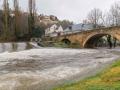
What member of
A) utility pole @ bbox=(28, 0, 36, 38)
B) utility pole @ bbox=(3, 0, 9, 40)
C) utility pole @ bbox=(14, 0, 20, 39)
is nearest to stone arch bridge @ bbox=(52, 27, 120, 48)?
utility pole @ bbox=(28, 0, 36, 38)

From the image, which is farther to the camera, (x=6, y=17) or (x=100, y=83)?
Result: (x=6, y=17)

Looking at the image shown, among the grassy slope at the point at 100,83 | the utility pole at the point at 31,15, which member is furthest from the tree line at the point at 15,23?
the grassy slope at the point at 100,83

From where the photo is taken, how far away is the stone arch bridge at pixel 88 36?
68500mm

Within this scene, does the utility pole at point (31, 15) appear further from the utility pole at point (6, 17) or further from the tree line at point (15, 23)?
the utility pole at point (6, 17)

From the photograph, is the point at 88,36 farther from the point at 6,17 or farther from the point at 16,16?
the point at 6,17

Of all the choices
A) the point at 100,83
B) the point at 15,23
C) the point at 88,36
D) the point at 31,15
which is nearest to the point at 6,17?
the point at 15,23

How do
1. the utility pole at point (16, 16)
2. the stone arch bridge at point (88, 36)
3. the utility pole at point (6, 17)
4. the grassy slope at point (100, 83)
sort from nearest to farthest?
the grassy slope at point (100, 83) < the stone arch bridge at point (88, 36) < the utility pole at point (6, 17) < the utility pole at point (16, 16)

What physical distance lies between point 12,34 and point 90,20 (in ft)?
196

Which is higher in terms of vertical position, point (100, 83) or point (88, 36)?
point (88, 36)

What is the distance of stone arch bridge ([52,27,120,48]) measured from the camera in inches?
2697

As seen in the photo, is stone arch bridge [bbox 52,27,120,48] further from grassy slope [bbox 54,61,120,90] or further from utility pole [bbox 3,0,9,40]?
grassy slope [bbox 54,61,120,90]

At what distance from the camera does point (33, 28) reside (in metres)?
80.4

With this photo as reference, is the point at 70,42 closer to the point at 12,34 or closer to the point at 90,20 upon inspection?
the point at 12,34

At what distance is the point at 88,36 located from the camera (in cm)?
7594
